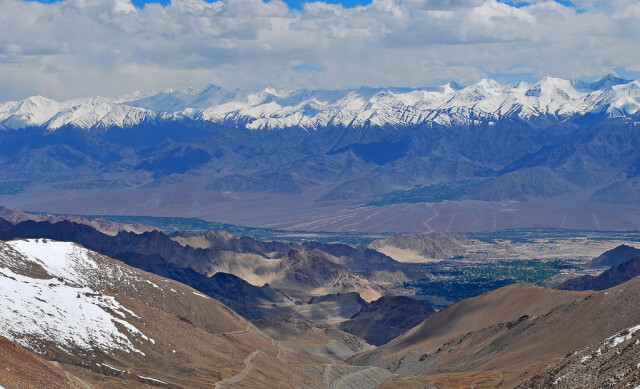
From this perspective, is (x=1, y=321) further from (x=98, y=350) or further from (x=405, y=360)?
(x=405, y=360)

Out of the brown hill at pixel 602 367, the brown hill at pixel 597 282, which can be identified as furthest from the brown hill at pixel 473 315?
the brown hill at pixel 602 367

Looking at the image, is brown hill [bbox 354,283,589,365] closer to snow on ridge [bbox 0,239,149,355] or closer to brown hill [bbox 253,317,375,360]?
brown hill [bbox 253,317,375,360]

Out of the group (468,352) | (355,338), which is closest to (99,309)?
(468,352)

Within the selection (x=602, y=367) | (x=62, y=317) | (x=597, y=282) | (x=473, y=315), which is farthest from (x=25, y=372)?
(x=597, y=282)

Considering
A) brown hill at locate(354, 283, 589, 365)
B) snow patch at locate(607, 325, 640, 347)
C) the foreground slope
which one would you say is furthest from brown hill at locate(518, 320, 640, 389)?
brown hill at locate(354, 283, 589, 365)

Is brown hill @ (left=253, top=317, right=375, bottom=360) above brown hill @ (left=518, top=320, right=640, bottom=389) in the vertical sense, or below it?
below

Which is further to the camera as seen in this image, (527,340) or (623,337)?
(527,340)

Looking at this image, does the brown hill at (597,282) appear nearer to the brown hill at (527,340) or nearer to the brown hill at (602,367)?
the brown hill at (527,340)

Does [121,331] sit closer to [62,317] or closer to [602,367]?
[62,317]
